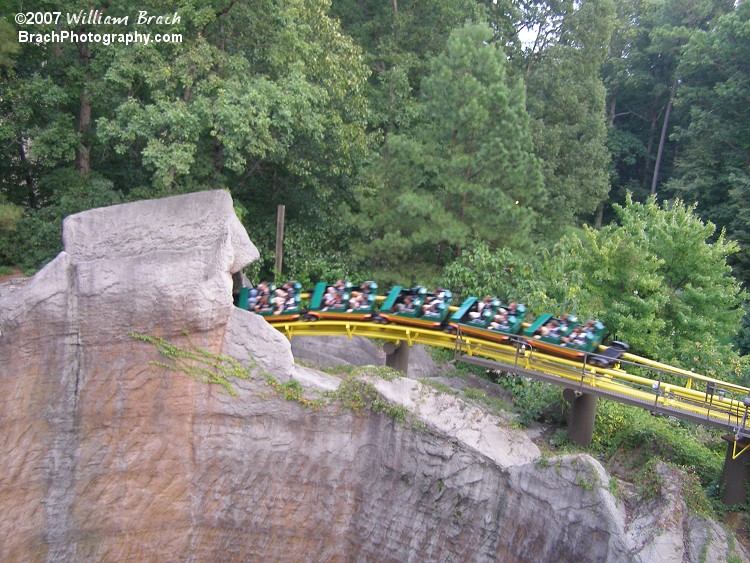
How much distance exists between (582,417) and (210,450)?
23.5 feet

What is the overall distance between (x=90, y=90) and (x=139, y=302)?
801cm

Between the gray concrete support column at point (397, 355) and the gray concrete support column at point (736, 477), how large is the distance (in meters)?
6.69

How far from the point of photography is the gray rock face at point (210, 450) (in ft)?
38.1

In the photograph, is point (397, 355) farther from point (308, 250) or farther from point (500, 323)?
point (308, 250)

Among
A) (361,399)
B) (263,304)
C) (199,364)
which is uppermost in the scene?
(263,304)

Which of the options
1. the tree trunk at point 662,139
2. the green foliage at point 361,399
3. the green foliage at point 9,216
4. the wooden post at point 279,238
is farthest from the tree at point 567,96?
the green foliage at point 9,216

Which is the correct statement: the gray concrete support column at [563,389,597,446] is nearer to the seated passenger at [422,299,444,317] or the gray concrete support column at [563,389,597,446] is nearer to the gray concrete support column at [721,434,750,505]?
the gray concrete support column at [721,434,750,505]

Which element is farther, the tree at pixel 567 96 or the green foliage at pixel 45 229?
the tree at pixel 567 96

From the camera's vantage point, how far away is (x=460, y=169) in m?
18.2

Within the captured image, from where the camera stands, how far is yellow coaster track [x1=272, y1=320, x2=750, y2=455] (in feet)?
38.7

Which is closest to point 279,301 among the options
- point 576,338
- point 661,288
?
point 576,338

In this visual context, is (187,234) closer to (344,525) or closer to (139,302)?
(139,302)

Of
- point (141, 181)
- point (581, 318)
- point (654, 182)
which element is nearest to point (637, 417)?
point (581, 318)

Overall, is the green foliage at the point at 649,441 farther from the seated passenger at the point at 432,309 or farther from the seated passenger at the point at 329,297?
the seated passenger at the point at 329,297
